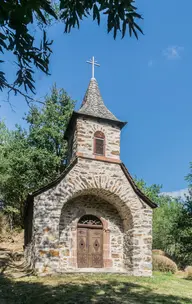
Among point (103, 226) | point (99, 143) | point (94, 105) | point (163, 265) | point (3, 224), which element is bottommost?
point (163, 265)

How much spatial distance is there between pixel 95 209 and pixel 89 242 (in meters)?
1.56

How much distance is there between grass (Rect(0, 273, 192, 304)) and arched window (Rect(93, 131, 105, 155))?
553 centimetres

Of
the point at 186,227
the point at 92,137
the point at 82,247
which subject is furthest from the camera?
the point at 186,227

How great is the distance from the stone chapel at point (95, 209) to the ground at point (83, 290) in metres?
1.24

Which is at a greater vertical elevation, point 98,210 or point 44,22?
point 44,22

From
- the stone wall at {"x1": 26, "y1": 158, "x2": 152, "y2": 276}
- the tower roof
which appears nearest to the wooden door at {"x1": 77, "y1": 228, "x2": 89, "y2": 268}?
the stone wall at {"x1": 26, "y1": 158, "x2": 152, "y2": 276}

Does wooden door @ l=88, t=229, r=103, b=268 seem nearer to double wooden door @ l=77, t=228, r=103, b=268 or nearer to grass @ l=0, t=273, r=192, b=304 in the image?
double wooden door @ l=77, t=228, r=103, b=268

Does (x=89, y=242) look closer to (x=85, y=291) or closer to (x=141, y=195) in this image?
(x=141, y=195)

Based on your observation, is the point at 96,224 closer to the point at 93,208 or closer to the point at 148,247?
the point at 93,208

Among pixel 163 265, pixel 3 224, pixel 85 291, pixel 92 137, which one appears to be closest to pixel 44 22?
pixel 85 291

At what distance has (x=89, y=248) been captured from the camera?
13.2 metres

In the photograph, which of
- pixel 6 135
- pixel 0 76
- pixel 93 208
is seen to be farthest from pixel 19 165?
pixel 0 76

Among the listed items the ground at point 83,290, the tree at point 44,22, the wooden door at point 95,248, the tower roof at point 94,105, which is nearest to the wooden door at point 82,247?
the wooden door at point 95,248

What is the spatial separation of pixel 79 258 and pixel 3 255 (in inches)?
218
